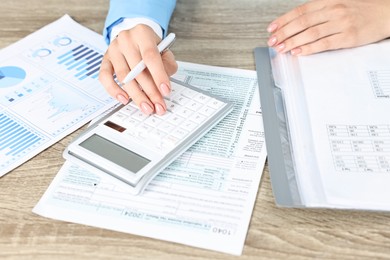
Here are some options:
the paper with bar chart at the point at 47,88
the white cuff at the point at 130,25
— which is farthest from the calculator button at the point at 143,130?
the white cuff at the point at 130,25

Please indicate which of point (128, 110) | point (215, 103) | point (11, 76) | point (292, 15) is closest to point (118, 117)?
point (128, 110)

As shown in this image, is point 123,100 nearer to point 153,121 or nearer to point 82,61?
point 153,121

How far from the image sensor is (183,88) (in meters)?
0.70

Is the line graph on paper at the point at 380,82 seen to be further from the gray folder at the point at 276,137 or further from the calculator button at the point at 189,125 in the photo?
the calculator button at the point at 189,125

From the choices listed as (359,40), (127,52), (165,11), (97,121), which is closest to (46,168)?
(97,121)

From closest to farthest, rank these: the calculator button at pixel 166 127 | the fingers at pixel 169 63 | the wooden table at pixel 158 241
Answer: the wooden table at pixel 158 241 < the calculator button at pixel 166 127 < the fingers at pixel 169 63

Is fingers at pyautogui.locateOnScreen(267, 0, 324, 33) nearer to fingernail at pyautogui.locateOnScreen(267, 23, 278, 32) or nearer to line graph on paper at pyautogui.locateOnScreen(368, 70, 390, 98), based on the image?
fingernail at pyautogui.locateOnScreen(267, 23, 278, 32)

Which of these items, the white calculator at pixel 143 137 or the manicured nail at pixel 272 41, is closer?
the white calculator at pixel 143 137

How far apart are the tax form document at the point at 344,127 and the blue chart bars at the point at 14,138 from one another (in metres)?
0.34

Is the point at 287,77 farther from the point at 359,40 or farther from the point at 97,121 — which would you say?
the point at 97,121

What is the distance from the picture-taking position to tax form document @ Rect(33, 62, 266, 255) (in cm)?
55

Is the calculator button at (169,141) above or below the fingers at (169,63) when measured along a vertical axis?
below

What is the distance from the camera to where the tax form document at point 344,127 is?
0.56m

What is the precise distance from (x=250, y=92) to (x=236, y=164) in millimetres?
152
